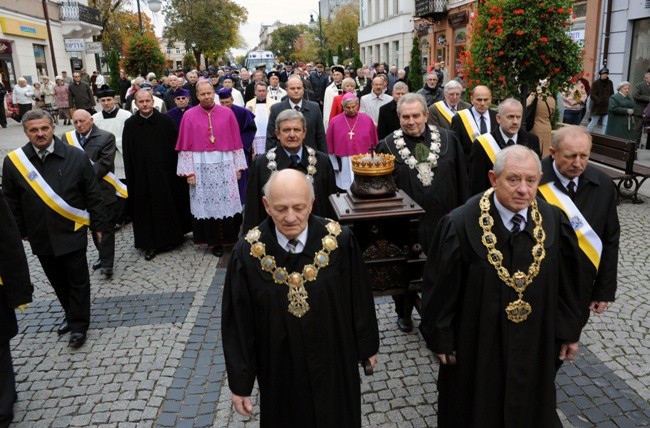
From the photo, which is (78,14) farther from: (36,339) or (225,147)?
(36,339)

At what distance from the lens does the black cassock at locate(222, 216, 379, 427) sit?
9.36 ft

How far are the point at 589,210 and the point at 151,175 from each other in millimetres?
5609

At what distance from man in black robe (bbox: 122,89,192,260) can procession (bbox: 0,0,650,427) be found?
0.03m

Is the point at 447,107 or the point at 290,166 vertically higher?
the point at 447,107

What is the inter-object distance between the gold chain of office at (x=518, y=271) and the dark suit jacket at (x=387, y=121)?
5.73 meters

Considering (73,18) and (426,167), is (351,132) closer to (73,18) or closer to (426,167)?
(426,167)

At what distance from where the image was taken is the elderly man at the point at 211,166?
720 cm

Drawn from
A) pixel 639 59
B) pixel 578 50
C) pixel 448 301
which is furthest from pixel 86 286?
pixel 639 59

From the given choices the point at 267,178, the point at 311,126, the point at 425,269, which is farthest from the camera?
the point at 311,126

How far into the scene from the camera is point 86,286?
5.06 meters

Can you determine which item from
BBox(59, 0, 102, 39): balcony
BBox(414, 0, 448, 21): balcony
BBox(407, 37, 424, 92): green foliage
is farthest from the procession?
BBox(59, 0, 102, 39): balcony

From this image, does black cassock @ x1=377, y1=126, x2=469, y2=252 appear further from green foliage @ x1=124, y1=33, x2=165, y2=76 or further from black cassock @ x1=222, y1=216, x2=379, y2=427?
green foliage @ x1=124, y1=33, x2=165, y2=76

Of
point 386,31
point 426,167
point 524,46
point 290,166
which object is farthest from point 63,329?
point 386,31

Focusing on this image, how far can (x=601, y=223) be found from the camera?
3623mm
